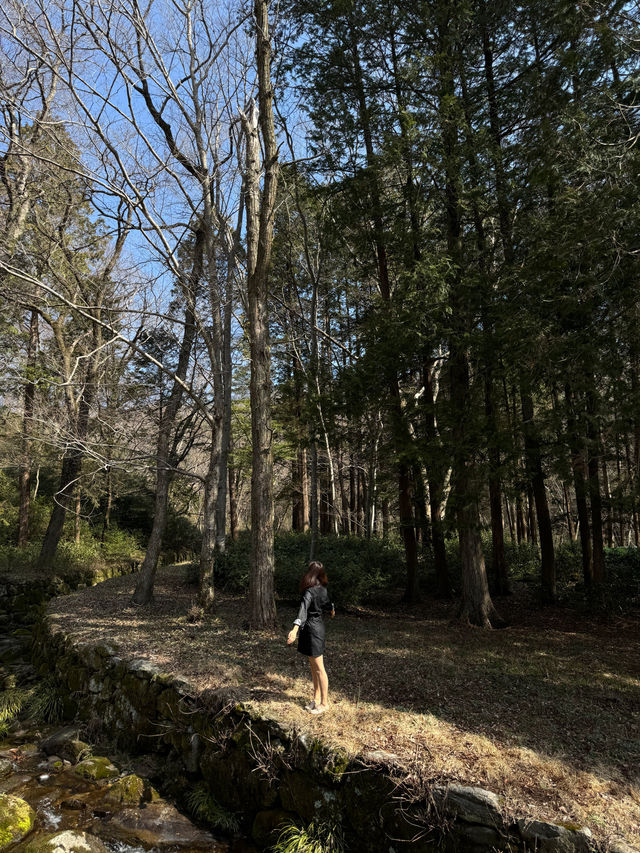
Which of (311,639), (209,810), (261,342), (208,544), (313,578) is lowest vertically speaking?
(209,810)

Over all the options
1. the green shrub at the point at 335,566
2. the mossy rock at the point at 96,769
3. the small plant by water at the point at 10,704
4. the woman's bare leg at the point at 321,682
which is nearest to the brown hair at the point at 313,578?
the woman's bare leg at the point at 321,682

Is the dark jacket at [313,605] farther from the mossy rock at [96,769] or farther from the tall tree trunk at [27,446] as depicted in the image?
the tall tree trunk at [27,446]

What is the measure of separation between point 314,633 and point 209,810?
6.28 ft

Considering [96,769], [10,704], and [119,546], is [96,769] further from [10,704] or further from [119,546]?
[119,546]

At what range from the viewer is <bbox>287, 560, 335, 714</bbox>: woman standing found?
4930 millimetres

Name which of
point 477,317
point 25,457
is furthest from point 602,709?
point 25,457

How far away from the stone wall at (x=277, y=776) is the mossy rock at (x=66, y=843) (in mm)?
1091

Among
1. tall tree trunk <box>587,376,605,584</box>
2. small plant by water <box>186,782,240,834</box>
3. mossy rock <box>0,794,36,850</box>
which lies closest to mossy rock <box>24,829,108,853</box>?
mossy rock <box>0,794,36,850</box>

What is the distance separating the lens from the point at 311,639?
4992 mm

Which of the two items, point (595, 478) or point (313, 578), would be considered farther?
point (595, 478)

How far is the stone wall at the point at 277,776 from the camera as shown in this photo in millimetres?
3443

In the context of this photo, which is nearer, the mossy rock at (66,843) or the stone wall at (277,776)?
the stone wall at (277,776)

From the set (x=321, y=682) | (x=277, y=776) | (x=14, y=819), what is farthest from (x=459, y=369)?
(x=14, y=819)

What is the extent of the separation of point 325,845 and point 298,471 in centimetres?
1426
